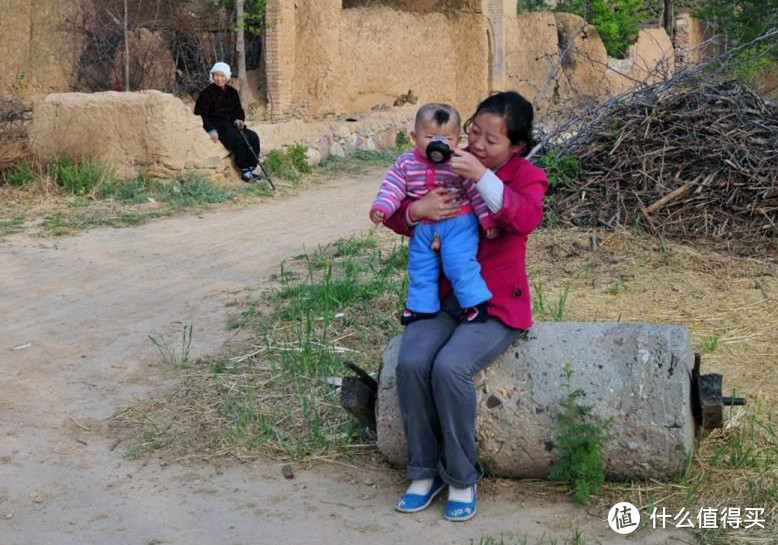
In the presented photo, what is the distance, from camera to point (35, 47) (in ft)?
43.1

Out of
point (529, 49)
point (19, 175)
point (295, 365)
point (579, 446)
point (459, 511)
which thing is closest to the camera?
point (459, 511)

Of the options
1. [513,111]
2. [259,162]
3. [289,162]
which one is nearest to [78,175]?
[259,162]

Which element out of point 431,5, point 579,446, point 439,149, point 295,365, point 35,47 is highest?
point 431,5

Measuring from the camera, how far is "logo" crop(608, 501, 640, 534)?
11.0 feet

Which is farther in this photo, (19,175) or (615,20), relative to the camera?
(615,20)

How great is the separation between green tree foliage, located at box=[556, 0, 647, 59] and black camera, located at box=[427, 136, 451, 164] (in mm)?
20507

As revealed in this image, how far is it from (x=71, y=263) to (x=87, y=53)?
670 centimetres

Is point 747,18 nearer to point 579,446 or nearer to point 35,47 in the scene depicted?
point 35,47

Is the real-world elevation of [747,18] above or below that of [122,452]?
above

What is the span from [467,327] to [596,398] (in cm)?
50

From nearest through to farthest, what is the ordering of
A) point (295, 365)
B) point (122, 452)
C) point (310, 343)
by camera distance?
1. point (122, 452)
2. point (295, 365)
3. point (310, 343)

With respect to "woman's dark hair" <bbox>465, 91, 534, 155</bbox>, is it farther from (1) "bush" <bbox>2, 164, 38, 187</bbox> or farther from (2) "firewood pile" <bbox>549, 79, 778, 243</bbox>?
(1) "bush" <bbox>2, 164, 38, 187</bbox>

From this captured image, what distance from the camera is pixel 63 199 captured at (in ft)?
31.4

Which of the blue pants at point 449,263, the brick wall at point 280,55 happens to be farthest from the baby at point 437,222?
the brick wall at point 280,55
